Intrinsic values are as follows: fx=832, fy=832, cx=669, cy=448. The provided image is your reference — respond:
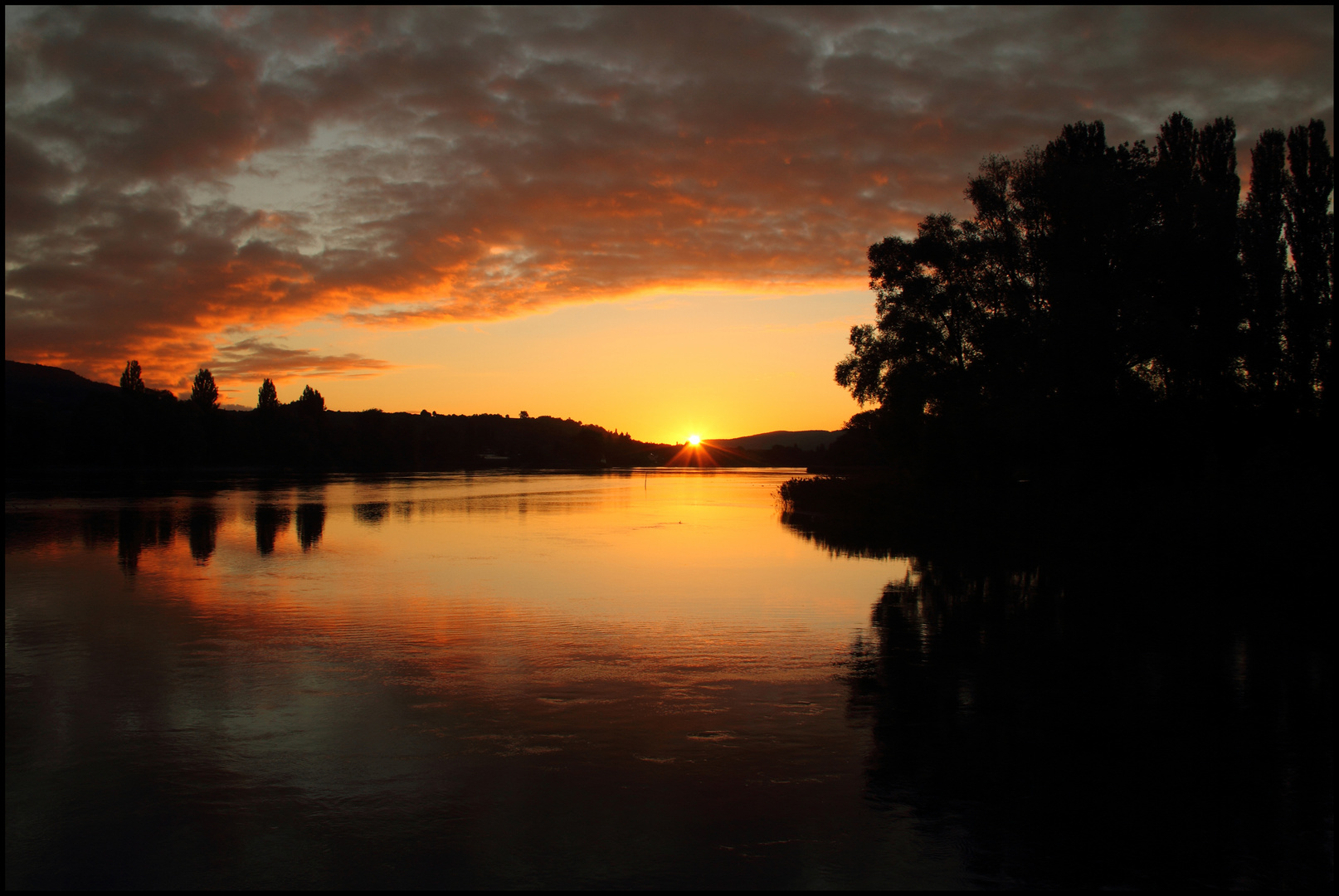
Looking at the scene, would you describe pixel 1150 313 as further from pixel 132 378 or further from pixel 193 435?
pixel 132 378

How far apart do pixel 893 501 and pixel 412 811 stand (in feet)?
114

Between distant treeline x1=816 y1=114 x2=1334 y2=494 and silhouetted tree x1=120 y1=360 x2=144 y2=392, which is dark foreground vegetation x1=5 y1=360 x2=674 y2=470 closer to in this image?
silhouetted tree x1=120 y1=360 x2=144 y2=392

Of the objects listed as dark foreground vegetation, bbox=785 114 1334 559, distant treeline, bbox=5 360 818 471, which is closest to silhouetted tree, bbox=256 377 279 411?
distant treeline, bbox=5 360 818 471

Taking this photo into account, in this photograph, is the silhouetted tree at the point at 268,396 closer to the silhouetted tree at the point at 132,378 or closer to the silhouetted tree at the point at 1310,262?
the silhouetted tree at the point at 132,378

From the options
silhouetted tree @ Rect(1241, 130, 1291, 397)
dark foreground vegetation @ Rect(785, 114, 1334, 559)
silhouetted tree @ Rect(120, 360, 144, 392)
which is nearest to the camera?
dark foreground vegetation @ Rect(785, 114, 1334, 559)

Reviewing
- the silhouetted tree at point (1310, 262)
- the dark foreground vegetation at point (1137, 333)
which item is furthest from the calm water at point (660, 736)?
the silhouetted tree at point (1310, 262)

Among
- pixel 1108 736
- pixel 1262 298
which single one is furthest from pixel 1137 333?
pixel 1108 736

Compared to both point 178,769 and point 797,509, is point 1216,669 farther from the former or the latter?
point 797,509

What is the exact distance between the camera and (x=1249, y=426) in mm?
29594

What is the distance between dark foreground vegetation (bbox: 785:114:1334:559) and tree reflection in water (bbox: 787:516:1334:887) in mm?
12797

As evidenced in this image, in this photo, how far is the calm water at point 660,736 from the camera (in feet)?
19.5

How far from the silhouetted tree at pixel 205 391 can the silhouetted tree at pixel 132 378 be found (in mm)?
9534

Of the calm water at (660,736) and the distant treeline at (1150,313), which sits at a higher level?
the distant treeline at (1150,313)

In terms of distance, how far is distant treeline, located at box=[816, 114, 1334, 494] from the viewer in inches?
1169
